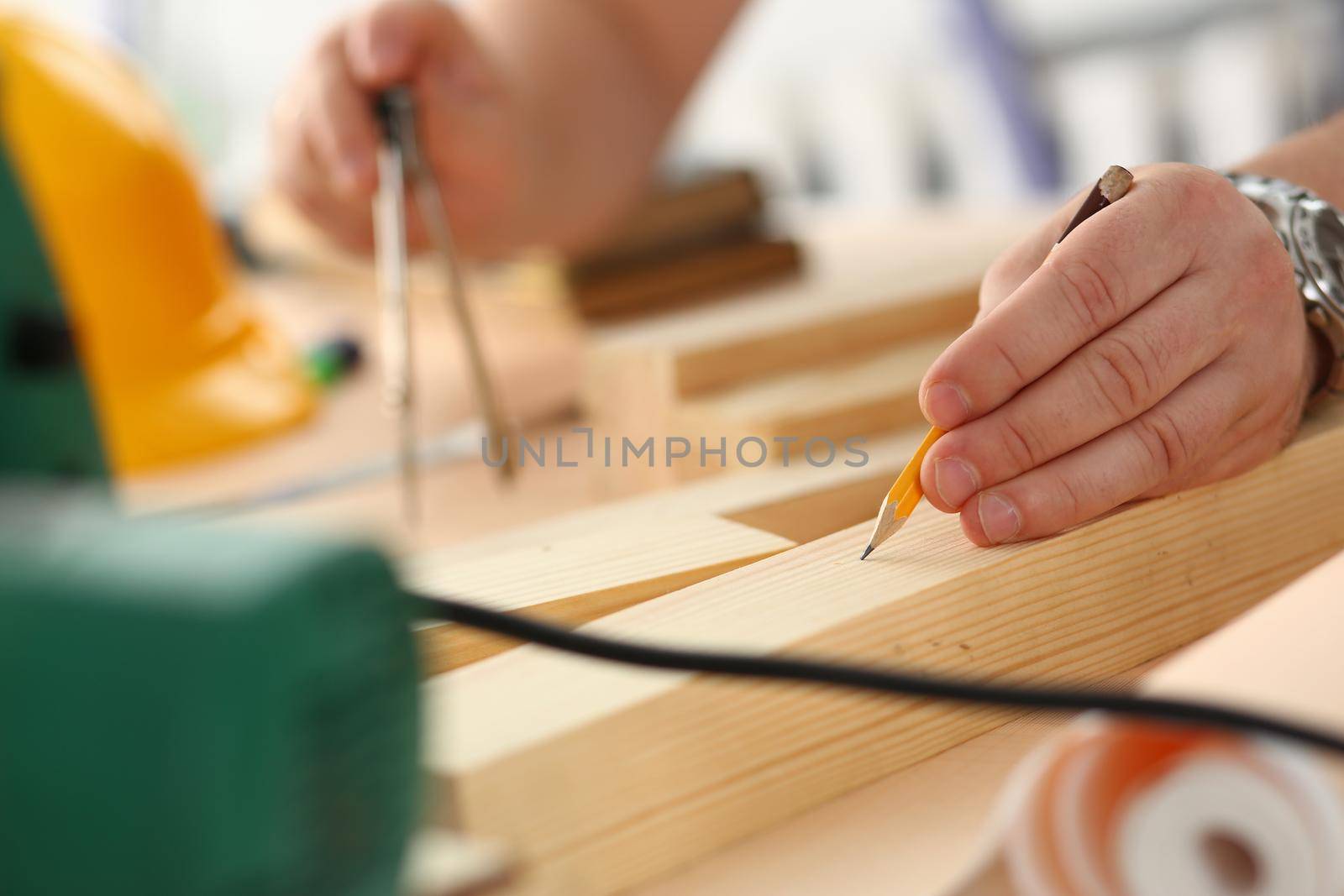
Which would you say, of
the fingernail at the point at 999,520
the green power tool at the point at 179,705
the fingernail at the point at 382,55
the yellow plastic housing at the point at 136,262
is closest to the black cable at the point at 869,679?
the green power tool at the point at 179,705

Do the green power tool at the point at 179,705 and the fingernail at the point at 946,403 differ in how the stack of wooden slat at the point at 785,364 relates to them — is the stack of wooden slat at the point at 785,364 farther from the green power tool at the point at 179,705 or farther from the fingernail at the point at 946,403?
the green power tool at the point at 179,705

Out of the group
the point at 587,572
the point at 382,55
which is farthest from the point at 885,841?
the point at 382,55

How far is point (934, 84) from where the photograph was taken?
7.76 feet

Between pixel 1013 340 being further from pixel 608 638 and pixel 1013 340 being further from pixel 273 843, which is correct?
pixel 273 843

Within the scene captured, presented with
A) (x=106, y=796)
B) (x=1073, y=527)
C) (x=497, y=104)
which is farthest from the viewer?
(x=497, y=104)

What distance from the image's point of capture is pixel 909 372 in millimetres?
664

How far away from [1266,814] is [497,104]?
766 mm

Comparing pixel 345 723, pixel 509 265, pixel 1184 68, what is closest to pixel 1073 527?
pixel 345 723

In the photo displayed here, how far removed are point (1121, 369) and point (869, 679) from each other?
22cm

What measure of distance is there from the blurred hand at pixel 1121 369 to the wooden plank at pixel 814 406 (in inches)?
6.9

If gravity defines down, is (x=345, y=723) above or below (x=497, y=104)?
below

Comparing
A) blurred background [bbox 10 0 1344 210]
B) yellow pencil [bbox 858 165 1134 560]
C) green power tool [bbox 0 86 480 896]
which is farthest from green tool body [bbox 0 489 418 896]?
blurred background [bbox 10 0 1344 210]

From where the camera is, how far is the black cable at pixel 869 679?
0.76ft

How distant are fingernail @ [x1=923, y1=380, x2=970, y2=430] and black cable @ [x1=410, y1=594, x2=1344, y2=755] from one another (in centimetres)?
17
